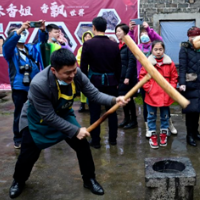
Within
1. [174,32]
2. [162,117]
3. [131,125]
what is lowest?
[131,125]

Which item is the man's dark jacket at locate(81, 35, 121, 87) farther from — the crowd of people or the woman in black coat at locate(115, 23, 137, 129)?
the woman in black coat at locate(115, 23, 137, 129)

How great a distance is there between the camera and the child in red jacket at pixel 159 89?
4.82m

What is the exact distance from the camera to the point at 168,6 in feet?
32.2

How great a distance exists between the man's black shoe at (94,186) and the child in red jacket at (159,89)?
5.38ft

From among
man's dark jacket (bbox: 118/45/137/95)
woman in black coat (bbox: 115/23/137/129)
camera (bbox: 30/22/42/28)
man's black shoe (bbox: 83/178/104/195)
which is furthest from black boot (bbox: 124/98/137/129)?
man's black shoe (bbox: 83/178/104/195)

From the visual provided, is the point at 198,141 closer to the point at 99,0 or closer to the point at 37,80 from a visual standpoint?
the point at 37,80

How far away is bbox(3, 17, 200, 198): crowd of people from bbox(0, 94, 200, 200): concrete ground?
0.15 m

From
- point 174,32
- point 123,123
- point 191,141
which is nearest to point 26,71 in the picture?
point 123,123

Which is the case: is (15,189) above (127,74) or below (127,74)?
below

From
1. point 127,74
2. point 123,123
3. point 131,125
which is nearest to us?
point 127,74

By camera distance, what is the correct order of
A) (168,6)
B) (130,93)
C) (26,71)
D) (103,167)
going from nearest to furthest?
(130,93) → (103,167) → (26,71) → (168,6)

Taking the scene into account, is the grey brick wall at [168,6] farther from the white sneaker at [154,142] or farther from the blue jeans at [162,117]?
the white sneaker at [154,142]

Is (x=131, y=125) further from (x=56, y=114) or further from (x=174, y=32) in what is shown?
(x=174, y=32)

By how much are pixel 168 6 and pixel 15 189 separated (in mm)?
8036
